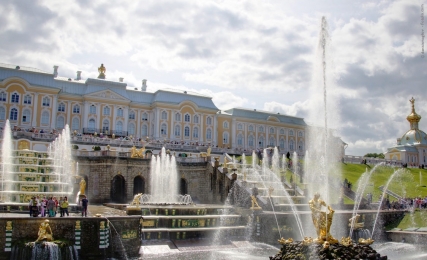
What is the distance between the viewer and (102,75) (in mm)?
66562

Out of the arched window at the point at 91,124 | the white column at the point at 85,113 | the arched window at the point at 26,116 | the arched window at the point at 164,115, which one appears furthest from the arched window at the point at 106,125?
the arched window at the point at 26,116

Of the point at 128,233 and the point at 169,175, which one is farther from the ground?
the point at 169,175

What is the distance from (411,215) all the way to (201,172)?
65.2 feet

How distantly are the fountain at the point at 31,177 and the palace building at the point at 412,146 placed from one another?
6334 centimetres

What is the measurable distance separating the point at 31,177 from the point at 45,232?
11104 millimetres

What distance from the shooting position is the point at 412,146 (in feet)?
269

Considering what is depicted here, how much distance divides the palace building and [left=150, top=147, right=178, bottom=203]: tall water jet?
51.2 meters

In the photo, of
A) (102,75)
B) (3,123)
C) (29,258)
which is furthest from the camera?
(102,75)

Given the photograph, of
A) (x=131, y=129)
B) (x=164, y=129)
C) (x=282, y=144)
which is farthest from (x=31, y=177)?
(x=282, y=144)

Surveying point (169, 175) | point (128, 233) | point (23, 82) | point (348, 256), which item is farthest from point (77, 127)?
point (348, 256)

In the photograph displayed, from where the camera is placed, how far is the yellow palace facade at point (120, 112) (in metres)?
55.6

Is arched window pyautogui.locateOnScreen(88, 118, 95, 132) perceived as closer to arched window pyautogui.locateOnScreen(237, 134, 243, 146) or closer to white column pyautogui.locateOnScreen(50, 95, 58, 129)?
white column pyautogui.locateOnScreen(50, 95, 58, 129)

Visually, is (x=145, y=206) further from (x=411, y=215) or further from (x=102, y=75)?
(x=102, y=75)

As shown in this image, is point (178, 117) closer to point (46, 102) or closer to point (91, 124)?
point (91, 124)
